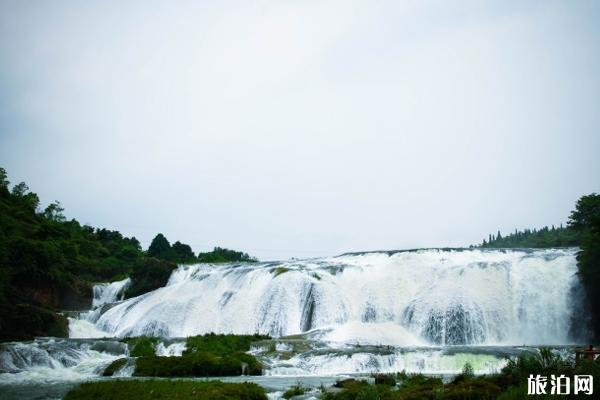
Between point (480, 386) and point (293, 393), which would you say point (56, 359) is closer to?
point (293, 393)

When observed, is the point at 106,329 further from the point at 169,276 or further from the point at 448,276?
the point at 448,276

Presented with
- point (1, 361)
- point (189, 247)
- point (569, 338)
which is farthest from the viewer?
point (189, 247)

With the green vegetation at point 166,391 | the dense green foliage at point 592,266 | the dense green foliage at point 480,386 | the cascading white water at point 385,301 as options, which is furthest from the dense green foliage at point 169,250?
the dense green foliage at point 480,386

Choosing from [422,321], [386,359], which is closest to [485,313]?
[422,321]

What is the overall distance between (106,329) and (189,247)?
4593 centimetres

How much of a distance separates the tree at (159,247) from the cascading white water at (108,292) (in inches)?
1132

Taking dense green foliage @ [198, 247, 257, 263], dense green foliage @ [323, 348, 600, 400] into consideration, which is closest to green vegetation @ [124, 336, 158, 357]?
dense green foliage @ [323, 348, 600, 400]

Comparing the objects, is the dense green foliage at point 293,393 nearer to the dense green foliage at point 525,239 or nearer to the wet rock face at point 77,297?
the wet rock face at point 77,297

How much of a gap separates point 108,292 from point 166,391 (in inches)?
1677

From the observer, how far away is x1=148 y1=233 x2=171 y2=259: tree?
3440 inches

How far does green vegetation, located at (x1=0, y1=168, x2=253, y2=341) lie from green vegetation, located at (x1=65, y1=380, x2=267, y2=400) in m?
16.9

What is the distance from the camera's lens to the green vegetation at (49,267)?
36.0m

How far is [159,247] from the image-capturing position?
89.1 metres

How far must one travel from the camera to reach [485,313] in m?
36.3
